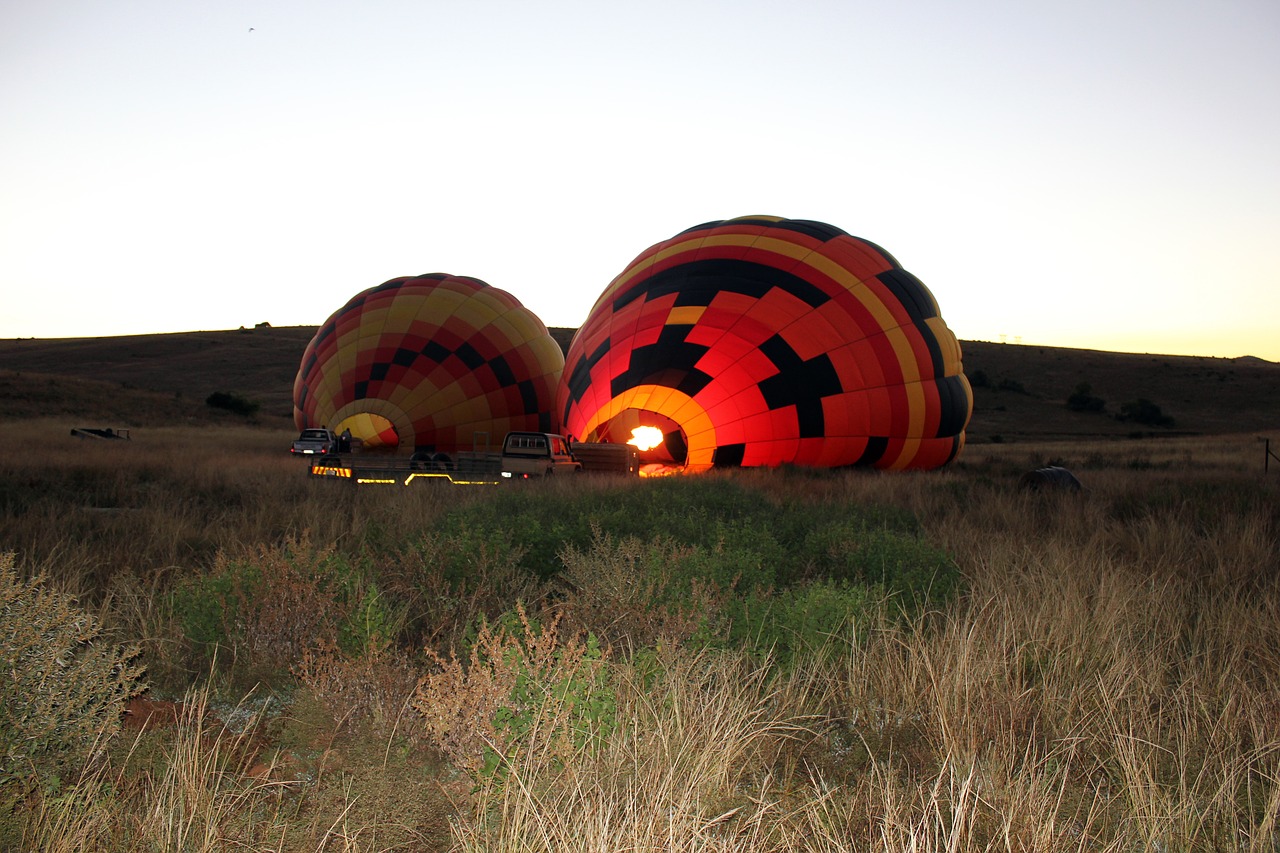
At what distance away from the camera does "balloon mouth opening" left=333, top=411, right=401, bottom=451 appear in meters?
17.5

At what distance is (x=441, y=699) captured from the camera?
128 inches

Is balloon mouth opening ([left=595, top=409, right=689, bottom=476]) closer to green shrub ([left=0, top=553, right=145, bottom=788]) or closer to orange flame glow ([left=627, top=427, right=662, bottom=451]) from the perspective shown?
orange flame glow ([left=627, top=427, right=662, bottom=451])

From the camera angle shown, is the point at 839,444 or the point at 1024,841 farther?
the point at 839,444

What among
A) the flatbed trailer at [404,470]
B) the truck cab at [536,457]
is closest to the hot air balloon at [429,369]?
the truck cab at [536,457]

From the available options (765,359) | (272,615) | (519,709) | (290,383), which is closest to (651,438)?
(765,359)

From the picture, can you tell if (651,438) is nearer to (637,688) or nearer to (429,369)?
(429,369)

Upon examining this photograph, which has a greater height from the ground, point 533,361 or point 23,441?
point 533,361

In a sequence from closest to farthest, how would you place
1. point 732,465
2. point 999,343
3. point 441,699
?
point 441,699 → point 732,465 → point 999,343

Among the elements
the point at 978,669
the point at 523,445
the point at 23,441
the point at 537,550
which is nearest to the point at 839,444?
the point at 523,445

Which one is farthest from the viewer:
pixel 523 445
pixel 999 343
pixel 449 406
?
pixel 999 343

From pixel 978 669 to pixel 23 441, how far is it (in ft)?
71.7

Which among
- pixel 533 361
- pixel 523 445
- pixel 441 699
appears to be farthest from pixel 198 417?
pixel 441 699

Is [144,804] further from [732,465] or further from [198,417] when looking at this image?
[198,417]

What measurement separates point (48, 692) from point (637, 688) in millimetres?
2016
